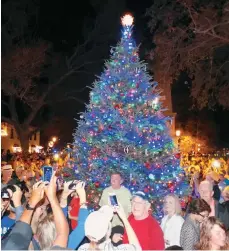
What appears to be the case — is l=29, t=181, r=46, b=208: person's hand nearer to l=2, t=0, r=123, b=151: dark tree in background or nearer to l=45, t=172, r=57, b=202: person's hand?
l=45, t=172, r=57, b=202: person's hand

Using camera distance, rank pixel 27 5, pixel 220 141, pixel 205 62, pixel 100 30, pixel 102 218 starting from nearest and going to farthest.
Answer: pixel 102 218, pixel 205 62, pixel 27 5, pixel 100 30, pixel 220 141

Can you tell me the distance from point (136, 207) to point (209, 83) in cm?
1406

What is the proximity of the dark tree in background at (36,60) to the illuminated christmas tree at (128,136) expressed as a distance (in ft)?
68.8

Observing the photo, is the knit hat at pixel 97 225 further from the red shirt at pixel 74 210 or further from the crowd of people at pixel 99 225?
the red shirt at pixel 74 210

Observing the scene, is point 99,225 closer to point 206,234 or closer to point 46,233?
point 46,233

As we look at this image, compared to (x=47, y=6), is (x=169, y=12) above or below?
below

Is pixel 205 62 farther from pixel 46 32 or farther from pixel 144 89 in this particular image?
pixel 46 32

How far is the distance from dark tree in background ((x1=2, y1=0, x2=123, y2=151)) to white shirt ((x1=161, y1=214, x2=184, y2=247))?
26.1 metres

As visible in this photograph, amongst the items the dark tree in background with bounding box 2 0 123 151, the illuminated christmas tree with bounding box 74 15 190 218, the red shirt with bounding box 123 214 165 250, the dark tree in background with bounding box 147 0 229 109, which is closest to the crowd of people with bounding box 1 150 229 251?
the red shirt with bounding box 123 214 165 250

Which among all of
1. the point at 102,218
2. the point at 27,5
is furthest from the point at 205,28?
the point at 27,5

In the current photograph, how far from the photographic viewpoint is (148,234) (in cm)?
512

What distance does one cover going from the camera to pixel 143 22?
99.8ft

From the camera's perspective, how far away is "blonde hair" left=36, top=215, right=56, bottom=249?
421 cm

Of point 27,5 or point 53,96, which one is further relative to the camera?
point 53,96
